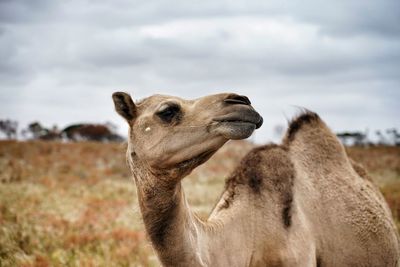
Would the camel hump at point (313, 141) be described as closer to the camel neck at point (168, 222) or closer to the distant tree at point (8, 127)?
the camel neck at point (168, 222)

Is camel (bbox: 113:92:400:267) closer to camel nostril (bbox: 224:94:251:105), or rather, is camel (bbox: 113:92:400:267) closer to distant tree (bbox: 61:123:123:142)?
camel nostril (bbox: 224:94:251:105)

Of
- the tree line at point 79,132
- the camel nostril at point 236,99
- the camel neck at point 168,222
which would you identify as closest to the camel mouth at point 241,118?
the camel nostril at point 236,99

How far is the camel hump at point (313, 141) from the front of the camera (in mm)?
5004

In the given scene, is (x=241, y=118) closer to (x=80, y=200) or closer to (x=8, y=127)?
(x=80, y=200)

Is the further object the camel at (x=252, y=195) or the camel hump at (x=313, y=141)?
the camel hump at (x=313, y=141)

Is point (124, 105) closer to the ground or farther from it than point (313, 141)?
farther from it

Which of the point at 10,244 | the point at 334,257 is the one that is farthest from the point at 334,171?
the point at 10,244

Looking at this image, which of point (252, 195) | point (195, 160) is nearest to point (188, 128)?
point (195, 160)

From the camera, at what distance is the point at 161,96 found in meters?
3.63

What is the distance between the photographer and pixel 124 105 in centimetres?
369

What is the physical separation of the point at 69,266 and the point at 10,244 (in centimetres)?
139

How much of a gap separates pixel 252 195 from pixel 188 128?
4.36 ft

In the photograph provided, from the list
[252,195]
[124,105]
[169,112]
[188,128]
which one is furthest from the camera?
[252,195]

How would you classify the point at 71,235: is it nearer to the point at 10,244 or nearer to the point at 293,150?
the point at 10,244
